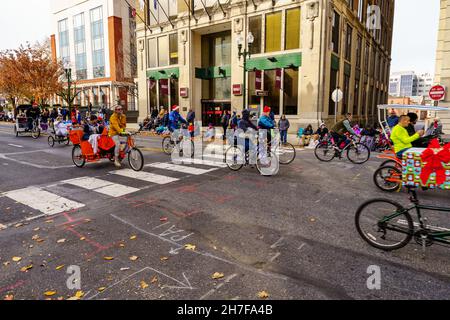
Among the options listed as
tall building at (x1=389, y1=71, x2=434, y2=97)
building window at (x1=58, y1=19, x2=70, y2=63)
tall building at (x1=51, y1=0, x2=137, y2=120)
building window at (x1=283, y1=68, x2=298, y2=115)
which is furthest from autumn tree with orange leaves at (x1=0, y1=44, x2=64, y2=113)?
tall building at (x1=389, y1=71, x2=434, y2=97)

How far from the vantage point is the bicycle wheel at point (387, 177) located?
7488mm

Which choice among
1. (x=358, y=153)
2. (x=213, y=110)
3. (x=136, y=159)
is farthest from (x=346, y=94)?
(x=136, y=159)

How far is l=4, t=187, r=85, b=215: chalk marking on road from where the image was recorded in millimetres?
6458

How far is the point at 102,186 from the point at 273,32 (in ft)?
70.2

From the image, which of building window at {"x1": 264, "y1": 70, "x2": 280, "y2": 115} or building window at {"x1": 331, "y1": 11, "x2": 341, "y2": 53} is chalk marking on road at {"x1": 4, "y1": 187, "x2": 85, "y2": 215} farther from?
building window at {"x1": 331, "y1": 11, "x2": 341, "y2": 53}

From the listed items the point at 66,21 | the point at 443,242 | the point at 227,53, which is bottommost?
the point at 443,242

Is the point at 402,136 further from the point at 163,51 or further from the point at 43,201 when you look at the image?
the point at 163,51

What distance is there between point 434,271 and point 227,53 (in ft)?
93.2

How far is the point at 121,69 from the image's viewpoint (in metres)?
49.4

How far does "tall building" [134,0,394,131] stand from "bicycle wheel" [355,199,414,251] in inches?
676

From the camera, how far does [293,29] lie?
23.9 metres

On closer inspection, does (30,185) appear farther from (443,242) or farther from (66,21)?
(66,21)

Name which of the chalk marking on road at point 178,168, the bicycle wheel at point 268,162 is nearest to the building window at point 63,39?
the chalk marking on road at point 178,168
